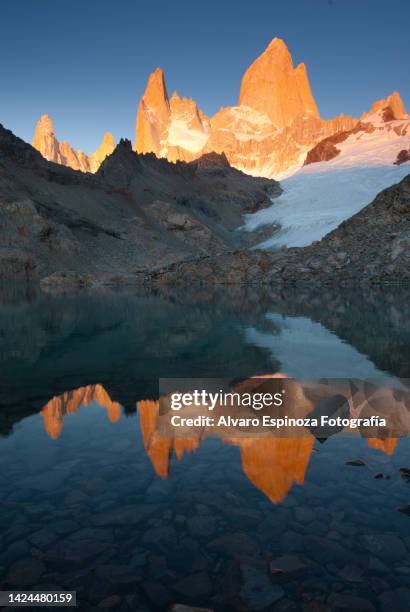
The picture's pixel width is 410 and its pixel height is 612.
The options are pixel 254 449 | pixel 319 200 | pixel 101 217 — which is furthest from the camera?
pixel 319 200

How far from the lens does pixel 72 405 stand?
11414mm

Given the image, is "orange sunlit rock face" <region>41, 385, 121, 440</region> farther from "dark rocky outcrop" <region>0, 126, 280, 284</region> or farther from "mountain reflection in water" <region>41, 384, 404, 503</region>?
"dark rocky outcrop" <region>0, 126, 280, 284</region>

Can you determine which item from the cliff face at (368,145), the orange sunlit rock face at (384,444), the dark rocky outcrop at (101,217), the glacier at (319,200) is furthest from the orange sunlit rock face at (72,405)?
the cliff face at (368,145)

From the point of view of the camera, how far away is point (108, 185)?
103 meters

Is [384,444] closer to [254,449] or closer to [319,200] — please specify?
[254,449]

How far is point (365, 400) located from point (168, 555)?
715 centimetres

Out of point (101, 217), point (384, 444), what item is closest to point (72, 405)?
point (384, 444)

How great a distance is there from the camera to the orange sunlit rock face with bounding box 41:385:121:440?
9970 mm

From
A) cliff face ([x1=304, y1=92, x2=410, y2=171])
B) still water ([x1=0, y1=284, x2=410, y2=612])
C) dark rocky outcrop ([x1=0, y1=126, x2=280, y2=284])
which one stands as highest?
cliff face ([x1=304, y1=92, x2=410, y2=171])

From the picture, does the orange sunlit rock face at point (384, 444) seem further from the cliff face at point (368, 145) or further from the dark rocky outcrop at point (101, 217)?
the cliff face at point (368, 145)

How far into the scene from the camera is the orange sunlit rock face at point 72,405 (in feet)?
32.7

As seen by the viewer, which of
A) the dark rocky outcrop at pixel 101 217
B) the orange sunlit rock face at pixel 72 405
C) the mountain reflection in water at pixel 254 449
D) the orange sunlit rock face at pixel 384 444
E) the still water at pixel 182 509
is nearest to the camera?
the still water at pixel 182 509

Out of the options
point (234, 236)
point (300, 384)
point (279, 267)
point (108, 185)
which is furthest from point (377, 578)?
point (234, 236)

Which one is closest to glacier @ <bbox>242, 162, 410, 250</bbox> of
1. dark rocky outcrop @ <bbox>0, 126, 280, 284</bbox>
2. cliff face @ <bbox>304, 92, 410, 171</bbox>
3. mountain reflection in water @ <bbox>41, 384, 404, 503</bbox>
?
cliff face @ <bbox>304, 92, 410, 171</bbox>
